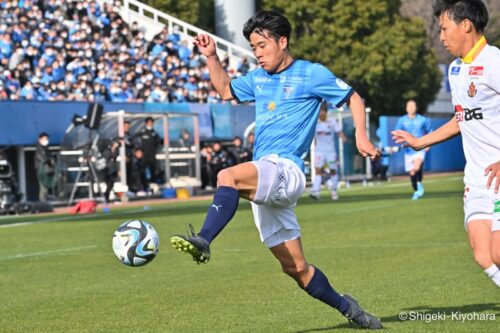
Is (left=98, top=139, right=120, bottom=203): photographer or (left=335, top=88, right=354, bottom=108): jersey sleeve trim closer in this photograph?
(left=335, top=88, right=354, bottom=108): jersey sleeve trim

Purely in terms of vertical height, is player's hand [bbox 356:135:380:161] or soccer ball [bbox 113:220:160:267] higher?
player's hand [bbox 356:135:380:161]

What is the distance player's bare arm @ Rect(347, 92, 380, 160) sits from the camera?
7977mm

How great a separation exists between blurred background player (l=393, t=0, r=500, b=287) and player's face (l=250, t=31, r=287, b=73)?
1.17 m

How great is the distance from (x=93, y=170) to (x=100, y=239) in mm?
13121

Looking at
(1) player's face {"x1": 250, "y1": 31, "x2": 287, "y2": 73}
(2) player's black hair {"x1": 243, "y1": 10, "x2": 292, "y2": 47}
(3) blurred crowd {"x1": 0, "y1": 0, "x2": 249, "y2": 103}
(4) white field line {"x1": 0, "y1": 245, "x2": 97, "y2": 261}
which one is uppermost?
(3) blurred crowd {"x1": 0, "y1": 0, "x2": 249, "y2": 103}

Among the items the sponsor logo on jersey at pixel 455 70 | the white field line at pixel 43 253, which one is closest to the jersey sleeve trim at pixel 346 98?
the sponsor logo on jersey at pixel 455 70

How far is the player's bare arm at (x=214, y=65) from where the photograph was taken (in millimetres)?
8883

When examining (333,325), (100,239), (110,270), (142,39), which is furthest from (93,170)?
(333,325)

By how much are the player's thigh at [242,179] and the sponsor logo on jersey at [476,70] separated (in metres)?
1.66

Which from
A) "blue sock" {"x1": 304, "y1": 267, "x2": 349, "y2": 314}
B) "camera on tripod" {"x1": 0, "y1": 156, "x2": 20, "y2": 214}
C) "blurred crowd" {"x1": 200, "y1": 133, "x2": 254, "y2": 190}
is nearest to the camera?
"blue sock" {"x1": 304, "y1": 267, "x2": 349, "y2": 314}

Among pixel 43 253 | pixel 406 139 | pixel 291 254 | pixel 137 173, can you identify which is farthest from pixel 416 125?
pixel 291 254

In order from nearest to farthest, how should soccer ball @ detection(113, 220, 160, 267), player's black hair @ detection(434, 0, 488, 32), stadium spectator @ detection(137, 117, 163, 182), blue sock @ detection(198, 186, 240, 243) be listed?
1. blue sock @ detection(198, 186, 240, 243)
2. player's black hair @ detection(434, 0, 488, 32)
3. soccer ball @ detection(113, 220, 160, 267)
4. stadium spectator @ detection(137, 117, 163, 182)

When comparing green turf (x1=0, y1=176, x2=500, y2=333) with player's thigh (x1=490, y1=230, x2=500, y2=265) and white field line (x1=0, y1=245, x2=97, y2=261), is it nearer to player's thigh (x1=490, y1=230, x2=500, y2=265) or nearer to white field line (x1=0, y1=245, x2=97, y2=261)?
white field line (x1=0, y1=245, x2=97, y2=261)

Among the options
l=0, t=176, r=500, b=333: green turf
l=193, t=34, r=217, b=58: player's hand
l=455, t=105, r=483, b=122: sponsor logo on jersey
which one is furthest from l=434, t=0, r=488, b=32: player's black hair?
l=0, t=176, r=500, b=333: green turf
